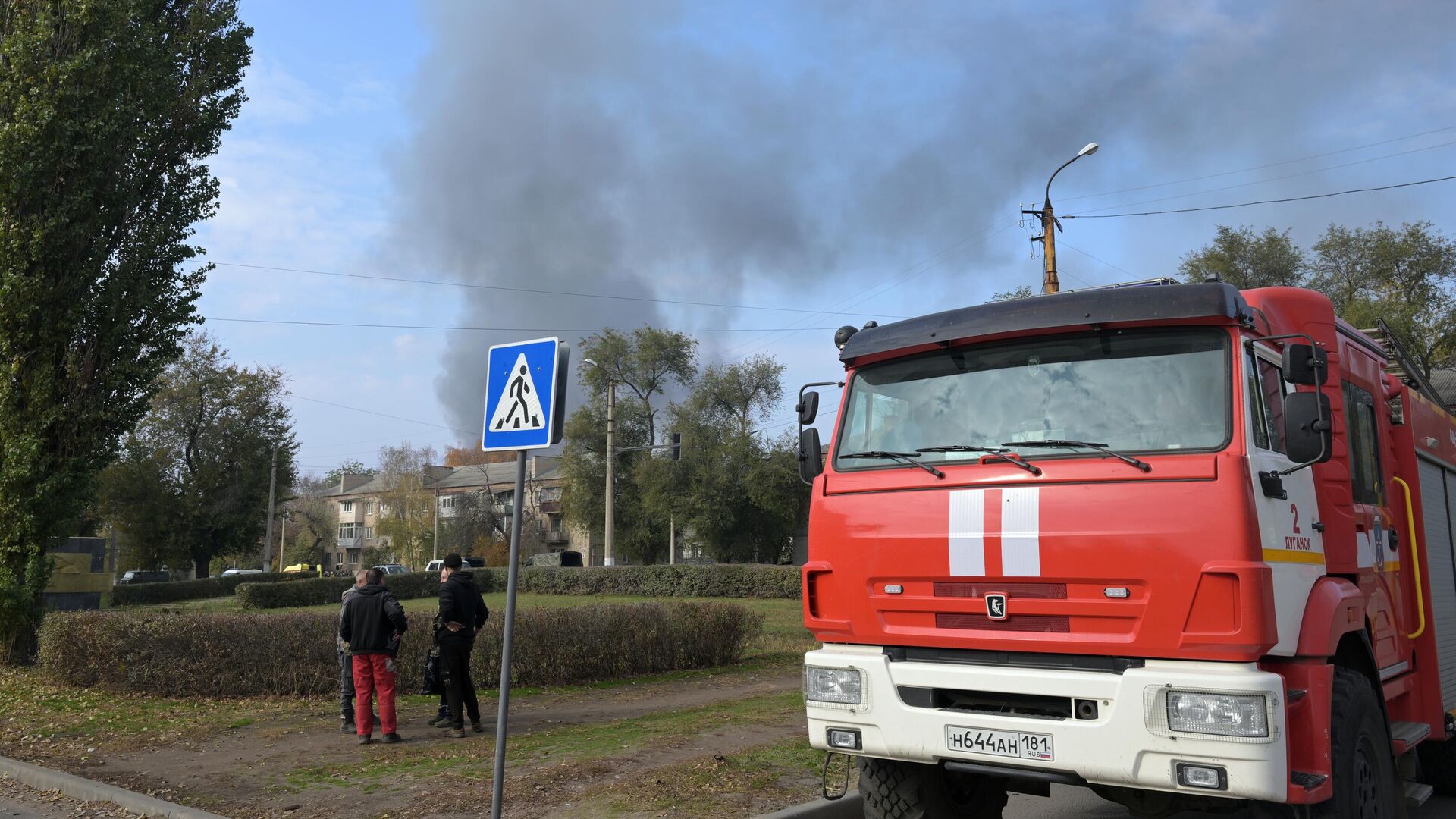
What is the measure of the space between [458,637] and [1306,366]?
8363 millimetres

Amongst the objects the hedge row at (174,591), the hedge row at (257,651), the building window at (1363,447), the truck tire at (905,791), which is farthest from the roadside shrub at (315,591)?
the building window at (1363,447)

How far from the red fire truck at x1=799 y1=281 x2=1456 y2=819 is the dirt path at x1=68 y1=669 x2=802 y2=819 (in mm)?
3019

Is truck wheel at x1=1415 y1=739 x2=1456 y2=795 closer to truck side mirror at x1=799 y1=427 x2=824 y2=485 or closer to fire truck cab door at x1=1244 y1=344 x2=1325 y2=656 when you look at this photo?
fire truck cab door at x1=1244 y1=344 x2=1325 y2=656

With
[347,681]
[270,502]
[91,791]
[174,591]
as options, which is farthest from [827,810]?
[270,502]

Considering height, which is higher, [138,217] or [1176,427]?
[138,217]

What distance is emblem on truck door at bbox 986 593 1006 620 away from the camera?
15.2 ft

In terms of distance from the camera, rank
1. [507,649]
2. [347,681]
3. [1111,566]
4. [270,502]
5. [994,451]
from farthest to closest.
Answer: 1. [270,502]
2. [347,681]
3. [507,649]
4. [994,451]
5. [1111,566]

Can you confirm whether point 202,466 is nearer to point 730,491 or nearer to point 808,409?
point 730,491

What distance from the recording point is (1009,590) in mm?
4637

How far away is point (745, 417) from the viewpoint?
208ft

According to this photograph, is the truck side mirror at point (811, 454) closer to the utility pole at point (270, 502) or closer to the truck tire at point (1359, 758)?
the truck tire at point (1359, 758)

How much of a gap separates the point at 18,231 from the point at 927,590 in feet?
51.8

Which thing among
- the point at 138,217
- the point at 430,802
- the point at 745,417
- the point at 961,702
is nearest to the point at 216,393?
the point at 745,417

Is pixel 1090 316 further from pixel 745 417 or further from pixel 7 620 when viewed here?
pixel 745 417
